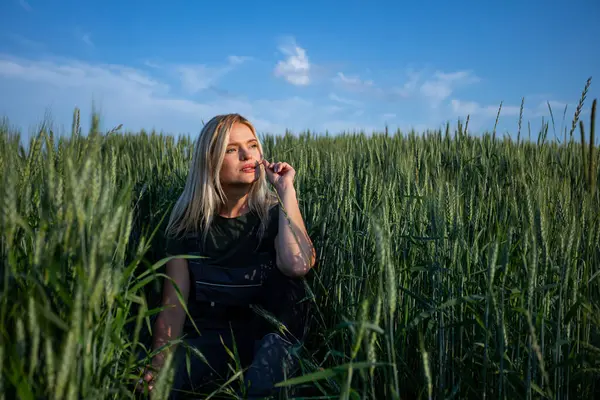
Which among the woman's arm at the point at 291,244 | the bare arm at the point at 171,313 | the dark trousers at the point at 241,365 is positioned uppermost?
the woman's arm at the point at 291,244

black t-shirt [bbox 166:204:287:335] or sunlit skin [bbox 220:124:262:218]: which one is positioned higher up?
sunlit skin [bbox 220:124:262:218]

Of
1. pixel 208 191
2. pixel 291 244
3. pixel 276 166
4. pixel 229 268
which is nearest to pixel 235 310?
pixel 229 268

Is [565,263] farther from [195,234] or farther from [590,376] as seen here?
[195,234]

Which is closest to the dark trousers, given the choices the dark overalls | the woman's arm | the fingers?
the dark overalls

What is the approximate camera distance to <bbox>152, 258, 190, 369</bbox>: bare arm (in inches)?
76.9

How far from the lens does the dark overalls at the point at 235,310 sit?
1931mm

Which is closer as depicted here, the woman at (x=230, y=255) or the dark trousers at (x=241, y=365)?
the dark trousers at (x=241, y=365)

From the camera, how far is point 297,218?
6.56 ft

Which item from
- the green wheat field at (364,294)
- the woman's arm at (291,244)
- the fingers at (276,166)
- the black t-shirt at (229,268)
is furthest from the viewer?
the fingers at (276,166)

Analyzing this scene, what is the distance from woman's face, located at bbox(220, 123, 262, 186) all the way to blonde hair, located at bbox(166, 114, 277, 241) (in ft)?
0.14

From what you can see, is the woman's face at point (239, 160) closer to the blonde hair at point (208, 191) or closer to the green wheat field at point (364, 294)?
the blonde hair at point (208, 191)

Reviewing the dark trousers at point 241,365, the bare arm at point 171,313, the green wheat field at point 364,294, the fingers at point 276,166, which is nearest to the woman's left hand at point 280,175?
the fingers at point 276,166

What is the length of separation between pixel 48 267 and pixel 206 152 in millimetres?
1302

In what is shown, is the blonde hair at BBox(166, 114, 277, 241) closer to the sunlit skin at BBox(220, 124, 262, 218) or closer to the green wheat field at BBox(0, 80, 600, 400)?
the sunlit skin at BBox(220, 124, 262, 218)
